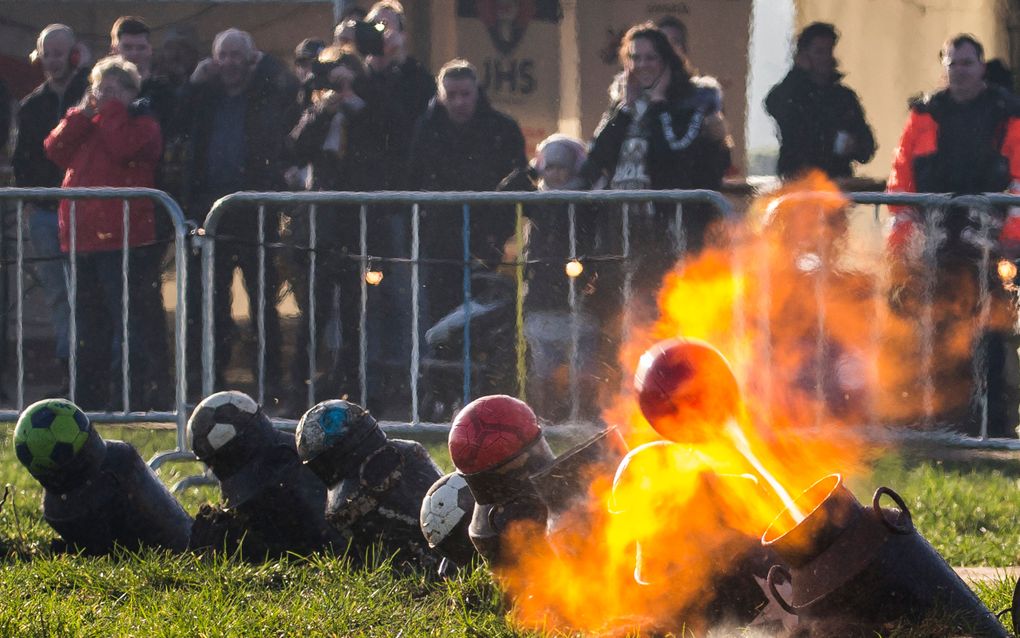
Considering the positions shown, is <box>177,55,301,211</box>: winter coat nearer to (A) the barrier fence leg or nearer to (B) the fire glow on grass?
(A) the barrier fence leg

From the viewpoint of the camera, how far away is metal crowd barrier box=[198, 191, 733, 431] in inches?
336

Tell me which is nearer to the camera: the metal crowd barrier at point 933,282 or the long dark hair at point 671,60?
the metal crowd barrier at point 933,282

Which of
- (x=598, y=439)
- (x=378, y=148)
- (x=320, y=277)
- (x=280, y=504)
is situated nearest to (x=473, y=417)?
(x=598, y=439)

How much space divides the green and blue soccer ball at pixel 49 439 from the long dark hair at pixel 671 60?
4.47m

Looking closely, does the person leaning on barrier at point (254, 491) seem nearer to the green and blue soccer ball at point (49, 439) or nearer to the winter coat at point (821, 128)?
the green and blue soccer ball at point (49, 439)

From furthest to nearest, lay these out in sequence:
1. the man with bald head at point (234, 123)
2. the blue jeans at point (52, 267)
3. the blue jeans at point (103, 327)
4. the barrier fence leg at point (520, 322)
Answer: the blue jeans at point (52, 267) → the man with bald head at point (234, 123) → the blue jeans at point (103, 327) → the barrier fence leg at point (520, 322)

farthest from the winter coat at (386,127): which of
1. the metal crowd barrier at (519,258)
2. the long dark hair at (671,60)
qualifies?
the long dark hair at (671,60)

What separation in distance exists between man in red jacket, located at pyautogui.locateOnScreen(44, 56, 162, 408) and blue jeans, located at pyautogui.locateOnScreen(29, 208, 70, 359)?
572mm

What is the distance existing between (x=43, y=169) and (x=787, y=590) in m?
7.88

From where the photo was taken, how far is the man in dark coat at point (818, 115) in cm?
1027

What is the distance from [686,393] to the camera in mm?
4469

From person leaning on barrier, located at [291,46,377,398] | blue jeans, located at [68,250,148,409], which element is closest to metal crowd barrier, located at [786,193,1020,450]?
person leaning on barrier, located at [291,46,377,398]

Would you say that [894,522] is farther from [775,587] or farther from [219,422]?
[219,422]

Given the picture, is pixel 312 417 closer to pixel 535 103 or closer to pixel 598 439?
pixel 598 439
